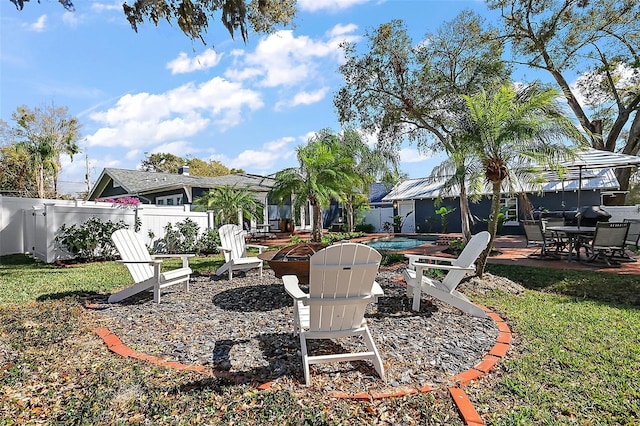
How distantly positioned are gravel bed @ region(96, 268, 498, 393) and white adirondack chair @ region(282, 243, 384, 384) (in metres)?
0.31

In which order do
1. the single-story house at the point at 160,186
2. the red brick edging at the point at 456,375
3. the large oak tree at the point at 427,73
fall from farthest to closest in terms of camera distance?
the single-story house at the point at 160,186 → the large oak tree at the point at 427,73 → the red brick edging at the point at 456,375

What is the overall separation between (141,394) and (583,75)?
899 inches

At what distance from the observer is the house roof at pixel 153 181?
1956cm

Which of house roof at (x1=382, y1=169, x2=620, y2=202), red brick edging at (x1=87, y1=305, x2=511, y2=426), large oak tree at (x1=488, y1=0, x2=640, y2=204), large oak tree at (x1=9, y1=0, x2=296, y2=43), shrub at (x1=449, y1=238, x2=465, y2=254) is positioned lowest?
red brick edging at (x1=87, y1=305, x2=511, y2=426)

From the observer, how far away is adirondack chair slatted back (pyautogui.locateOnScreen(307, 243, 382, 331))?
3.24 m

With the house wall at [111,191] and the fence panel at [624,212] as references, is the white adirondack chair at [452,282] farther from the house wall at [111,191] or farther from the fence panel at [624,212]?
the house wall at [111,191]

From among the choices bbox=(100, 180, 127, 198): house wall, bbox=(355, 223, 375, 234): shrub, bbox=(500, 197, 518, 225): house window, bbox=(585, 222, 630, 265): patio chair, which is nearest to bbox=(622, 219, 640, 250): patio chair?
bbox=(585, 222, 630, 265): patio chair

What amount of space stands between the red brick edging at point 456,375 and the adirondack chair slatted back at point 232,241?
3464mm

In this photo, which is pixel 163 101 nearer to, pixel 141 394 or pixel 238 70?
pixel 238 70

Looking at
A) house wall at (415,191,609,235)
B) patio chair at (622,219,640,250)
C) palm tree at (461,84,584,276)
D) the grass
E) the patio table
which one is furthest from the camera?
house wall at (415,191,609,235)

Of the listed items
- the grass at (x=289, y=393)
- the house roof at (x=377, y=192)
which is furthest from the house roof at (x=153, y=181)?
the grass at (x=289, y=393)

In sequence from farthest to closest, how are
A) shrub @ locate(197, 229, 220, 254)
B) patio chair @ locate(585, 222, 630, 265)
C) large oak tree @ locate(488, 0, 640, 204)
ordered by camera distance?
1. large oak tree @ locate(488, 0, 640, 204)
2. shrub @ locate(197, 229, 220, 254)
3. patio chair @ locate(585, 222, 630, 265)

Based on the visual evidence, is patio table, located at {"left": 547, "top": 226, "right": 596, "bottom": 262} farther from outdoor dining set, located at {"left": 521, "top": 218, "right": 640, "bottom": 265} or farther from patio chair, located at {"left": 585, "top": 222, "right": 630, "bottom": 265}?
patio chair, located at {"left": 585, "top": 222, "right": 630, "bottom": 265}

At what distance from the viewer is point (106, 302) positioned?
553 cm
